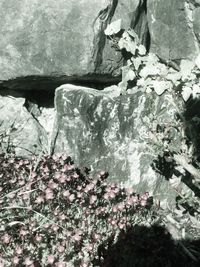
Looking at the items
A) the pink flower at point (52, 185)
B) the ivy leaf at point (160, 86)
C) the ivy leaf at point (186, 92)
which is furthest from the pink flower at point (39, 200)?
the ivy leaf at point (186, 92)

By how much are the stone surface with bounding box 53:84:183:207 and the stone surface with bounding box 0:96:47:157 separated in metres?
0.45

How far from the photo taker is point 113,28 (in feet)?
14.8

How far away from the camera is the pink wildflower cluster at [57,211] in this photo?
12.5 feet

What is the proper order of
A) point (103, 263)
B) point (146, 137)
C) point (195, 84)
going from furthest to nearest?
point (146, 137) → point (195, 84) → point (103, 263)

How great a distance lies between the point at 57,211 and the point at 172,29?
2.12 meters

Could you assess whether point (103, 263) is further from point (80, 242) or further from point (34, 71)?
point (34, 71)

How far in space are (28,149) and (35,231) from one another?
147 centimetres

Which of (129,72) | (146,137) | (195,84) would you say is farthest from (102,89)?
(195,84)

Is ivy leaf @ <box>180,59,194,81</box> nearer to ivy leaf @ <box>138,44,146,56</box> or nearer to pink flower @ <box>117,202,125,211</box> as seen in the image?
ivy leaf @ <box>138,44,146,56</box>

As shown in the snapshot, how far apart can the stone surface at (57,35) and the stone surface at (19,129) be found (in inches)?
23.9

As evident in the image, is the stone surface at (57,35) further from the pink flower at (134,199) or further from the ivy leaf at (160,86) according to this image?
the pink flower at (134,199)

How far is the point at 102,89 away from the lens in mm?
5062

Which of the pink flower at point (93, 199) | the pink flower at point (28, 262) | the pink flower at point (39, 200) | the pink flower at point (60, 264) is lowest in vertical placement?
the pink flower at point (60, 264)

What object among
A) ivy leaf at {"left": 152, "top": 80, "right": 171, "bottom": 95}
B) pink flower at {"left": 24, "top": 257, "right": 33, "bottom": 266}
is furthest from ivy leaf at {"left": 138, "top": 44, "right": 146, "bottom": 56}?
pink flower at {"left": 24, "top": 257, "right": 33, "bottom": 266}
